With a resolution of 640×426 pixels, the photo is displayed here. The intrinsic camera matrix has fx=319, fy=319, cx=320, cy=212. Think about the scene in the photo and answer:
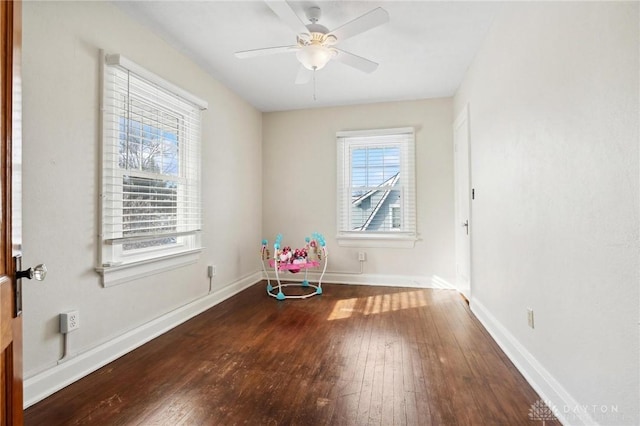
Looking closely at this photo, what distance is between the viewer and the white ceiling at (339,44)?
241cm

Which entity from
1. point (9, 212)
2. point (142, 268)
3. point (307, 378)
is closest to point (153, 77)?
point (142, 268)

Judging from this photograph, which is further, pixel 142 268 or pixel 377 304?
pixel 377 304

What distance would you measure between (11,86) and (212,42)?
2296mm

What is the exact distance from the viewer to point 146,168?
267cm

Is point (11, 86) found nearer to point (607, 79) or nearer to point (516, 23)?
point (607, 79)

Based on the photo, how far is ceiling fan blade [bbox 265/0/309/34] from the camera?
1.96 metres

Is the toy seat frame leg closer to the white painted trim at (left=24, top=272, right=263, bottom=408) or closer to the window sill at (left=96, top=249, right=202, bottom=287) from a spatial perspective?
the white painted trim at (left=24, top=272, right=263, bottom=408)

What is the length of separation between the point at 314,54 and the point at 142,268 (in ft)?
7.17

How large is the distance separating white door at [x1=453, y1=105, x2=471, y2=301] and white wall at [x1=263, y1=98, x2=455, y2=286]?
18cm

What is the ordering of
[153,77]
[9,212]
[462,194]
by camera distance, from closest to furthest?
[9,212] < [153,77] < [462,194]

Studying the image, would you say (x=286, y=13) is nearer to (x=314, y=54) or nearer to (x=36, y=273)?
(x=314, y=54)

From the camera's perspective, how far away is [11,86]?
Result: 93 centimetres

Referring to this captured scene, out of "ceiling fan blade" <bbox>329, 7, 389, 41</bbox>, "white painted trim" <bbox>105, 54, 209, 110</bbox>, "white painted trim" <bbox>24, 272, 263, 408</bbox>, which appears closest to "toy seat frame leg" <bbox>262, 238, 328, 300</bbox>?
"white painted trim" <bbox>24, 272, 263, 408</bbox>

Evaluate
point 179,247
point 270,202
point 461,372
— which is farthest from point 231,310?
point 461,372
